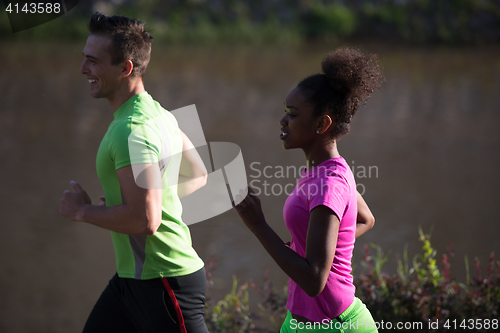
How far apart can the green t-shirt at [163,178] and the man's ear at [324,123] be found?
0.65 metres

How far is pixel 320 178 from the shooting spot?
2035 mm

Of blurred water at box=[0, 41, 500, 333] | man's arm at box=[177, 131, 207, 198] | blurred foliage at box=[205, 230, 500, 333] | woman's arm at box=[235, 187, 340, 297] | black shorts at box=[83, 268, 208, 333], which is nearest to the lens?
woman's arm at box=[235, 187, 340, 297]

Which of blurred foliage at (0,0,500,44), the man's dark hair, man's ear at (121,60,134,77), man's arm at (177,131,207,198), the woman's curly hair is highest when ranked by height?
blurred foliage at (0,0,500,44)

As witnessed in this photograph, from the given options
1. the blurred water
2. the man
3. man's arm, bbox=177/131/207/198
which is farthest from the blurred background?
the man

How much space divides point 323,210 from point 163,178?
74 cm

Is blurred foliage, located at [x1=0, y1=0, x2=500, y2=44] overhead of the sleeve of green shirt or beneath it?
overhead

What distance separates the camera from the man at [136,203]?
2141mm

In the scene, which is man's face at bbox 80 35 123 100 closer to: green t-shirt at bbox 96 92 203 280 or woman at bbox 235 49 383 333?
green t-shirt at bbox 96 92 203 280

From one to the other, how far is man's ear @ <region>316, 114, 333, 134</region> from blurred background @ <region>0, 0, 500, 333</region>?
0.59m

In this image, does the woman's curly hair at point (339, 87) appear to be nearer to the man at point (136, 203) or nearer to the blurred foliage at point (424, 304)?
the man at point (136, 203)

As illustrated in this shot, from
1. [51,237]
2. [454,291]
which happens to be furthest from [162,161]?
[51,237]

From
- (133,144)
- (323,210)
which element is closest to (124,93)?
(133,144)

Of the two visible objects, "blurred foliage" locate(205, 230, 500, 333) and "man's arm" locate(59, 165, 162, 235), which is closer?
"man's arm" locate(59, 165, 162, 235)

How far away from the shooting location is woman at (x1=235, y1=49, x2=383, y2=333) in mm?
1914
